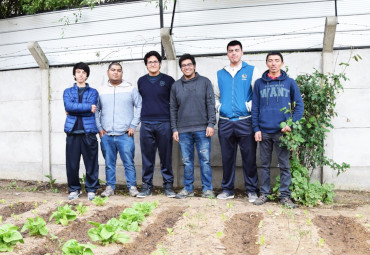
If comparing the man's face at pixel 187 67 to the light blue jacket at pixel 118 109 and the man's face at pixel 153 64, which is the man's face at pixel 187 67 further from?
the light blue jacket at pixel 118 109

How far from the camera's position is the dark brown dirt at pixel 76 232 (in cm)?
294

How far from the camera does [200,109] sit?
4.41 meters

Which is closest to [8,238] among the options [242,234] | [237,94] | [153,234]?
[153,234]

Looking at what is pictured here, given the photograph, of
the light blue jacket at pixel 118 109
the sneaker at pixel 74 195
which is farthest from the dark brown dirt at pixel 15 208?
the light blue jacket at pixel 118 109

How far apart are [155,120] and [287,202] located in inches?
69.3

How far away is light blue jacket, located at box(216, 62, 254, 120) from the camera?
14.1 feet

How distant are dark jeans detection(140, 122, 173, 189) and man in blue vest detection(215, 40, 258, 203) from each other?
25.7 inches

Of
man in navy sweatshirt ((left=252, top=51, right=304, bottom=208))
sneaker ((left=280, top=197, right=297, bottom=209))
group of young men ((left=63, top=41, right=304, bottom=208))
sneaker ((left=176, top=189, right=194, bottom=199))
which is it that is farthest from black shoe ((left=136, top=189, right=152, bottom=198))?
sneaker ((left=280, top=197, right=297, bottom=209))

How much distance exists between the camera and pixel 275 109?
4.08 meters

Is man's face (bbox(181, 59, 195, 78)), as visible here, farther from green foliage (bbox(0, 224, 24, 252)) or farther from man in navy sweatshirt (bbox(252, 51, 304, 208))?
green foliage (bbox(0, 224, 24, 252))

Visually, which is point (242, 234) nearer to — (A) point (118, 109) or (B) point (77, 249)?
(B) point (77, 249)

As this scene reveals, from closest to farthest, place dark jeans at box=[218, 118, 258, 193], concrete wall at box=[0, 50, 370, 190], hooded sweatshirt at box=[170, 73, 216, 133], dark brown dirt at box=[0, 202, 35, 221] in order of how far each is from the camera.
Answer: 1. dark brown dirt at box=[0, 202, 35, 221]
2. dark jeans at box=[218, 118, 258, 193]
3. hooded sweatshirt at box=[170, 73, 216, 133]
4. concrete wall at box=[0, 50, 370, 190]

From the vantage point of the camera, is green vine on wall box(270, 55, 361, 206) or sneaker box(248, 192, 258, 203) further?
sneaker box(248, 192, 258, 203)

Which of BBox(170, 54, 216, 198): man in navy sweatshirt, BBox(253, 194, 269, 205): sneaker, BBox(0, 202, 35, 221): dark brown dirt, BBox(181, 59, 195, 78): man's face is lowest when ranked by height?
BBox(0, 202, 35, 221): dark brown dirt
